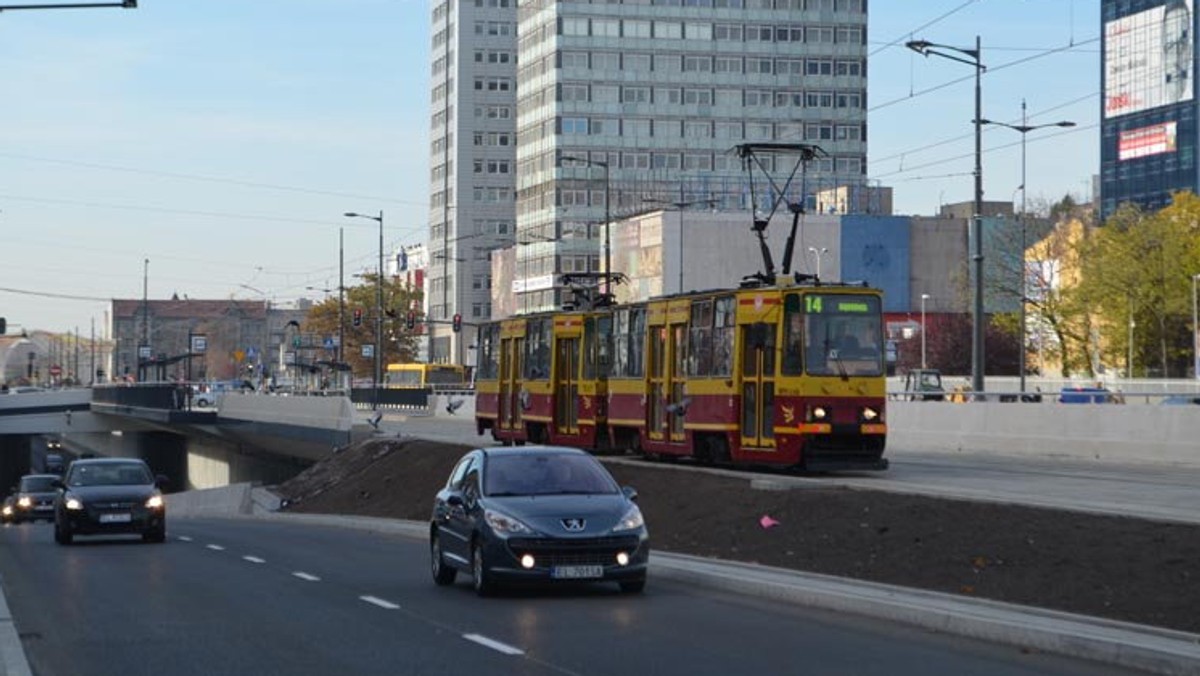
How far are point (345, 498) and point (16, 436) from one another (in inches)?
2812

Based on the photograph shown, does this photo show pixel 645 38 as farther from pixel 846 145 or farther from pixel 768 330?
pixel 768 330

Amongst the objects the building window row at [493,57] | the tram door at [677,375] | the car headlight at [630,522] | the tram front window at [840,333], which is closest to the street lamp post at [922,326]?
the building window row at [493,57]

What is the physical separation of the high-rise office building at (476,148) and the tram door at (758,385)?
11763 centimetres

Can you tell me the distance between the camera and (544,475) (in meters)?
18.8

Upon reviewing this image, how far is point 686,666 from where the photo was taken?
12852 millimetres

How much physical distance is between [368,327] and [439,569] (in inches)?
4557

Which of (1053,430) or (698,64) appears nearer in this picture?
(1053,430)

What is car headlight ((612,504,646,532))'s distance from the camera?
17641 mm

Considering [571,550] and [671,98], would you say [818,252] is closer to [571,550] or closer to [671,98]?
[671,98]

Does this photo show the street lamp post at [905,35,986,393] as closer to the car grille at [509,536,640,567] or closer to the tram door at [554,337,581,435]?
the tram door at [554,337,581,435]

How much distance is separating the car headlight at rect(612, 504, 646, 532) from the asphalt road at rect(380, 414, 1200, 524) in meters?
5.35

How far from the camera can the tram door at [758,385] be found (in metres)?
31.0

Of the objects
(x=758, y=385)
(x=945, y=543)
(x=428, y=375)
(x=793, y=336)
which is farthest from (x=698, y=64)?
(x=945, y=543)

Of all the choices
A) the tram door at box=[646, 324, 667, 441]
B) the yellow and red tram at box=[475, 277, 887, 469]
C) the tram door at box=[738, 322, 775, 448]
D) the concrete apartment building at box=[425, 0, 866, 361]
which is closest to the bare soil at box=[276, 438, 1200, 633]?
the tram door at box=[738, 322, 775, 448]
